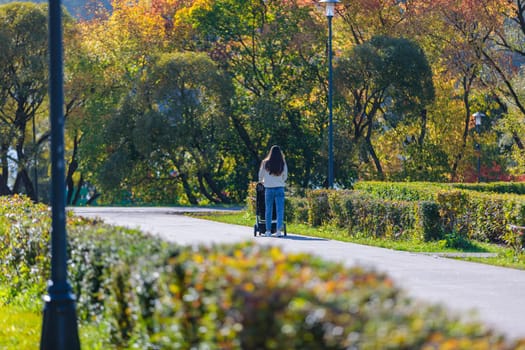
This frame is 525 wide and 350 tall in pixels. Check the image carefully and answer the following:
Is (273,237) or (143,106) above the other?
(143,106)

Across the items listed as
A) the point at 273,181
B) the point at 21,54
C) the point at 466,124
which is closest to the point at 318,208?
the point at 273,181

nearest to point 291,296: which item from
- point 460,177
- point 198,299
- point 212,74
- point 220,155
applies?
point 198,299

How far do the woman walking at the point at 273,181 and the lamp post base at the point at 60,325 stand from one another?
11.6 metres

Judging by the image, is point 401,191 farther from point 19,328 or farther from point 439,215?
point 19,328

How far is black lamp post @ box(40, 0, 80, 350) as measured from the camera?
8.33 meters

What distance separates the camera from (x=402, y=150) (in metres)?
50.8

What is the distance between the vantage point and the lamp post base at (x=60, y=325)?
8297 millimetres

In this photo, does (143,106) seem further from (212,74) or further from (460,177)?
(460,177)

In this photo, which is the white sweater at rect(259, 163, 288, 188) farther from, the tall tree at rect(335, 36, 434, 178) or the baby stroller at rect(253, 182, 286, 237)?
the tall tree at rect(335, 36, 434, 178)

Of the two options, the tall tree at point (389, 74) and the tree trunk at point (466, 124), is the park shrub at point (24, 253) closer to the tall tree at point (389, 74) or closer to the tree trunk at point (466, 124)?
the tall tree at point (389, 74)

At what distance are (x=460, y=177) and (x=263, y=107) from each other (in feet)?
39.9

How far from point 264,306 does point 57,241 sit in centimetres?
396

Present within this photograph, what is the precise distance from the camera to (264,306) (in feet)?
16.4

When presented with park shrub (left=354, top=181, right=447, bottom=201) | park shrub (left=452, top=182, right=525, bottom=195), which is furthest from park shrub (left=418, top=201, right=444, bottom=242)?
park shrub (left=452, top=182, right=525, bottom=195)
